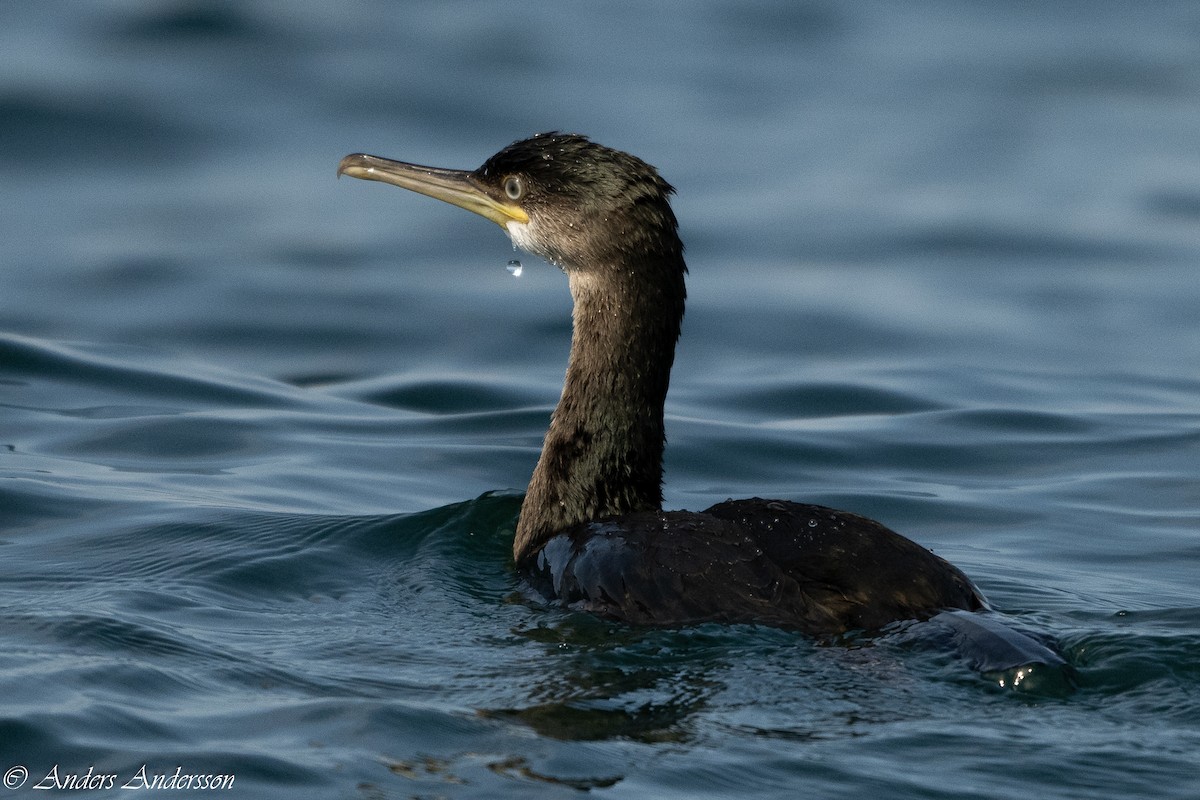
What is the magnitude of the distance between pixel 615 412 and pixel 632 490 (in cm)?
31

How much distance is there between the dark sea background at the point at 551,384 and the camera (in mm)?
5258

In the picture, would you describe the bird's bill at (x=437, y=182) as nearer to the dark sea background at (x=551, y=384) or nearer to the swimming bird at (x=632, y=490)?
the swimming bird at (x=632, y=490)

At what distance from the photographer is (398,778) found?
4.92 metres

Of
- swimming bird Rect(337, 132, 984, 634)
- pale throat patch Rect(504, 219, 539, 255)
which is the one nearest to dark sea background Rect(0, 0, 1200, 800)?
swimming bird Rect(337, 132, 984, 634)

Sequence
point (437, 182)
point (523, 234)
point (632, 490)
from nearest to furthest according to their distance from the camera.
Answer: point (632, 490) → point (523, 234) → point (437, 182)

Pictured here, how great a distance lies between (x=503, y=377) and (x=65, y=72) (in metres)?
6.33

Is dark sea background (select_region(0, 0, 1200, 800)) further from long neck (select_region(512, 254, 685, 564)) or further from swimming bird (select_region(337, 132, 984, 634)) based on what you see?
long neck (select_region(512, 254, 685, 564))

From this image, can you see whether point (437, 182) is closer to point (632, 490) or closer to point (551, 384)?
point (632, 490)

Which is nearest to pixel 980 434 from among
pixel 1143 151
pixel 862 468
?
pixel 862 468

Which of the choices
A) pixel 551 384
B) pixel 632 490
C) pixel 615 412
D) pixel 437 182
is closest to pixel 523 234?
pixel 437 182

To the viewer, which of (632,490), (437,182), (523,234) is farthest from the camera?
(437,182)

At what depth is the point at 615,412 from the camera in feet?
23.2

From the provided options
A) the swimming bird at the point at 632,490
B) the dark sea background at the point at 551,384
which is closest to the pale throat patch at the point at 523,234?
the swimming bird at the point at 632,490

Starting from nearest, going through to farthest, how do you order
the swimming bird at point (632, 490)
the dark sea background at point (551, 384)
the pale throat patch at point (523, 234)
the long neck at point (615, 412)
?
the dark sea background at point (551, 384)
the swimming bird at point (632, 490)
the long neck at point (615, 412)
the pale throat patch at point (523, 234)
